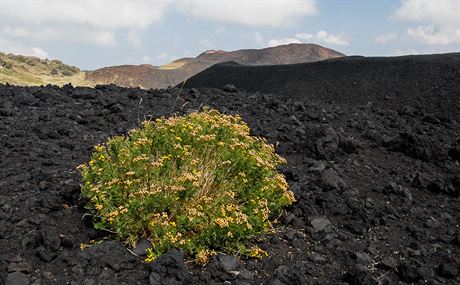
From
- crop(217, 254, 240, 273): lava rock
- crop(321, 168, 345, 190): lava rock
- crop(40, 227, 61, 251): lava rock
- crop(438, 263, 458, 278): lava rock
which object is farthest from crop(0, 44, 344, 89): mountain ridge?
crop(438, 263, 458, 278): lava rock

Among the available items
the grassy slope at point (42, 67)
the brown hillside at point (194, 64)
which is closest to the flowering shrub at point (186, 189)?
the grassy slope at point (42, 67)

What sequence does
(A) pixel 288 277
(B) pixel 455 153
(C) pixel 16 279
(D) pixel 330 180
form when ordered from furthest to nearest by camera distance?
(B) pixel 455 153 → (D) pixel 330 180 → (A) pixel 288 277 → (C) pixel 16 279

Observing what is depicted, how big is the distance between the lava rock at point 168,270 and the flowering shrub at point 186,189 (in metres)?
0.18

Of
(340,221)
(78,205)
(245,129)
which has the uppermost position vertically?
(245,129)

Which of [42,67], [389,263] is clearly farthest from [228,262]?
[42,67]

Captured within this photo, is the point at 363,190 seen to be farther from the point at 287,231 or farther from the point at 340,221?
the point at 287,231

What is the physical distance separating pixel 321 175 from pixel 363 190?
0.73 m

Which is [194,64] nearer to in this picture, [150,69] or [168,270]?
[150,69]

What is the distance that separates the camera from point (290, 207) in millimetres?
6633

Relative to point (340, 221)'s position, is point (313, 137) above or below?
above

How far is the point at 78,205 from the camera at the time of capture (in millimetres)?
5801

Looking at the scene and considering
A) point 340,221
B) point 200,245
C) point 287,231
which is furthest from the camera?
point 340,221

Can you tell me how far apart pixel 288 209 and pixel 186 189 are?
1868 mm

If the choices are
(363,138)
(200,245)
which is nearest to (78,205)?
(200,245)
